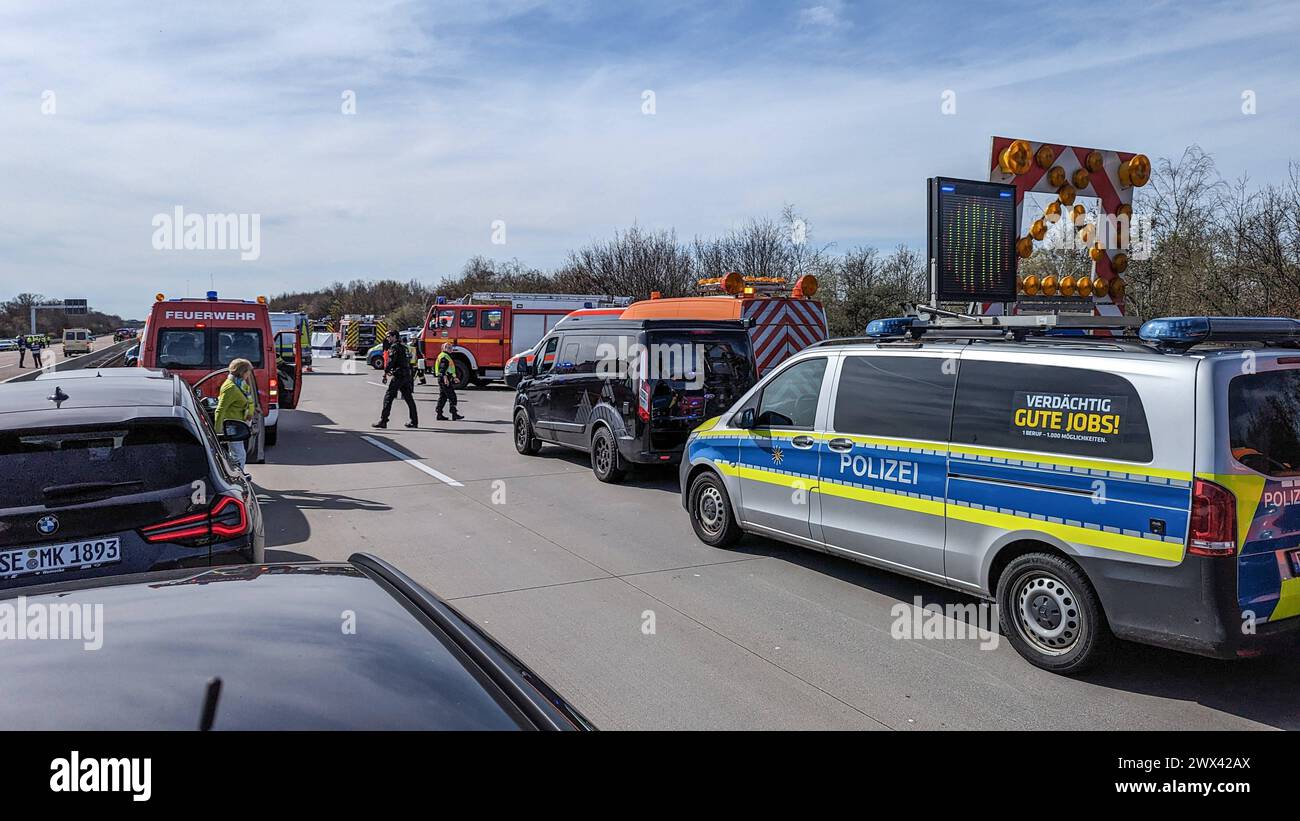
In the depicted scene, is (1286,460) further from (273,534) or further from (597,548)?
(273,534)

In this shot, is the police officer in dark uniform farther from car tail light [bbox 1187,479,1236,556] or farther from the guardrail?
car tail light [bbox 1187,479,1236,556]

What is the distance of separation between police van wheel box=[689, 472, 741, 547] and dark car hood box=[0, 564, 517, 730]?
218 inches

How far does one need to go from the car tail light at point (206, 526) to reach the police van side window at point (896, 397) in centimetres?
404

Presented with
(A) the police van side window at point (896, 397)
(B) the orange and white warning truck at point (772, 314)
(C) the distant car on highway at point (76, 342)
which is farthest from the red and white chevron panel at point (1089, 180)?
(C) the distant car on highway at point (76, 342)

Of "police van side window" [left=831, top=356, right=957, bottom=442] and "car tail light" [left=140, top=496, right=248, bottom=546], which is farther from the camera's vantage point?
"police van side window" [left=831, top=356, right=957, bottom=442]

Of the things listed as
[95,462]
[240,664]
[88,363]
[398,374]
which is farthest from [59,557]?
[88,363]

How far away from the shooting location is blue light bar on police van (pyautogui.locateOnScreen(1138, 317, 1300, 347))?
187 inches

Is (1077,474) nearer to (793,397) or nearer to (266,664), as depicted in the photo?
(793,397)

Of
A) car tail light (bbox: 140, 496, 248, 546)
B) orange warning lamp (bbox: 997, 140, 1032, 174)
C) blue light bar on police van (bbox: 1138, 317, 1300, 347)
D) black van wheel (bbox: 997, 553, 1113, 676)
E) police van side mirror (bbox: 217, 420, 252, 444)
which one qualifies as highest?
orange warning lamp (bbox: 997, 140, 1032, 174)

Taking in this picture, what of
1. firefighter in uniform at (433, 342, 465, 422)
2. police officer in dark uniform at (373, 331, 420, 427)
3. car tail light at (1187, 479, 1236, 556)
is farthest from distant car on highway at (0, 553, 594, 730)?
firefighter in uniform at (433, 342, 465, 422)

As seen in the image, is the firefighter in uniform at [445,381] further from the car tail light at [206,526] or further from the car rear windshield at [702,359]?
the car tail light at [206,526]

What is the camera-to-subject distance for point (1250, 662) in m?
5.41

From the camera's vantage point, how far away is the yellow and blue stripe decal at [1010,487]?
4.68 m

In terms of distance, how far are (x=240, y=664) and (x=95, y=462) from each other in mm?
3101
